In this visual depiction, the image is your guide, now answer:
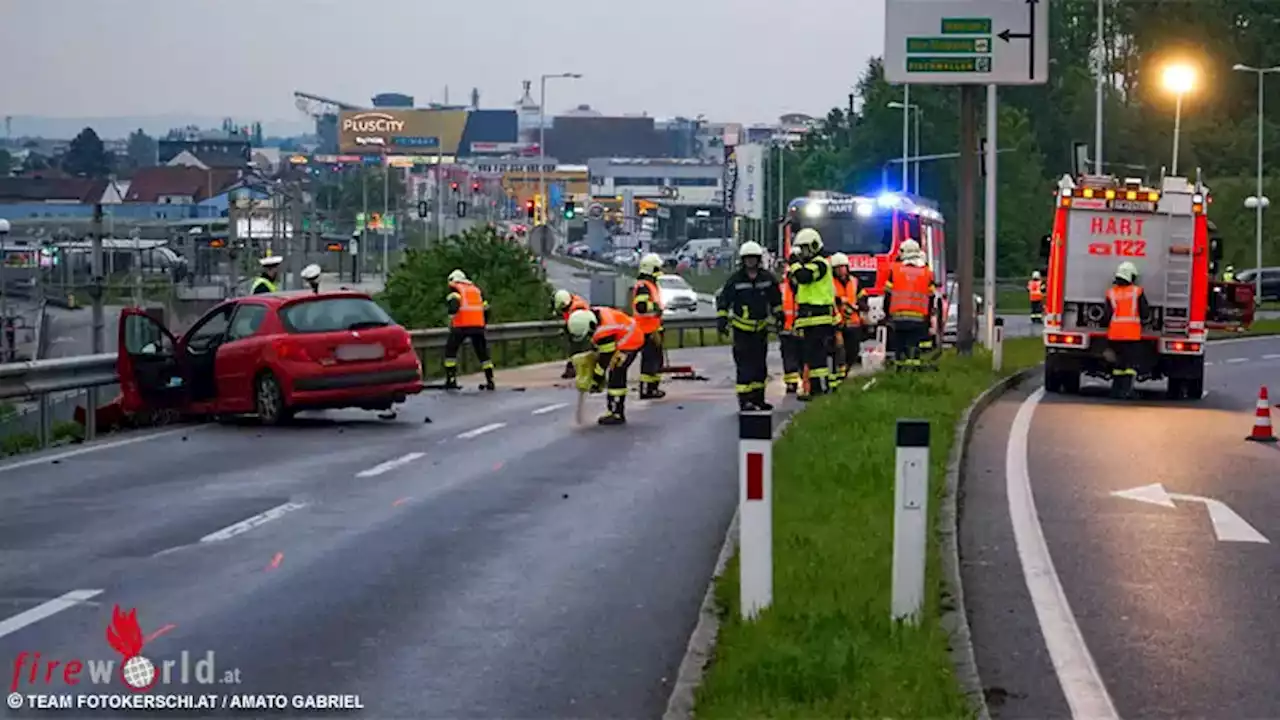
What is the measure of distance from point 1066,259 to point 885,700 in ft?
71.8

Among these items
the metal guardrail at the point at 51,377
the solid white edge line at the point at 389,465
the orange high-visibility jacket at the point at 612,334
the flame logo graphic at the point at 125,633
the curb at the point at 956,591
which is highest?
the orange high-visibility jacket at the point at 612,334

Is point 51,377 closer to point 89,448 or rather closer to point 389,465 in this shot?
point 89,448

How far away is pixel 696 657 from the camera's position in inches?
332

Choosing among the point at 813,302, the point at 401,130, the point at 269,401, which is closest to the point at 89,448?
the point at 269,401

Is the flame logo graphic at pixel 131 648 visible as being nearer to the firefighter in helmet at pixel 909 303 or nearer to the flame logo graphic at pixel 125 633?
the flame logo graphic at pixel 125 633

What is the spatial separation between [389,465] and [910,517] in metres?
8.67

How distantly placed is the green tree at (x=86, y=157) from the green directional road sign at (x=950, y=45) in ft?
305

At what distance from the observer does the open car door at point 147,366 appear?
20.9 metres

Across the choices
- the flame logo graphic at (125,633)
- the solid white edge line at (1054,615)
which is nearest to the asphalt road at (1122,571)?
the solid white edge line at (1054,615)

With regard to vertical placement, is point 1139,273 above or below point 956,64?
below

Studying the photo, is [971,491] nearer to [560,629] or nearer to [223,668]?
[560,629]

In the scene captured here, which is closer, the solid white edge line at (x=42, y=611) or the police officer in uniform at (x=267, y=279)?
the solid white edge line at (x=42, y=611)

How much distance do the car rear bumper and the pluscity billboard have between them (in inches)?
5854

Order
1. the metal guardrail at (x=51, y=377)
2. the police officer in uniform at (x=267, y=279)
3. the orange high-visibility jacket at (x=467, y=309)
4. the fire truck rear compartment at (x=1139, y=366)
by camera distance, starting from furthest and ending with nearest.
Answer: the orange high-visibility jacket at (x=467, y=309)
the fire truck rear compartment at (x=1139, y=366)
the police officer in uniform at (x=267, y=279)
the metal guardrail at (x=51, y=377)
